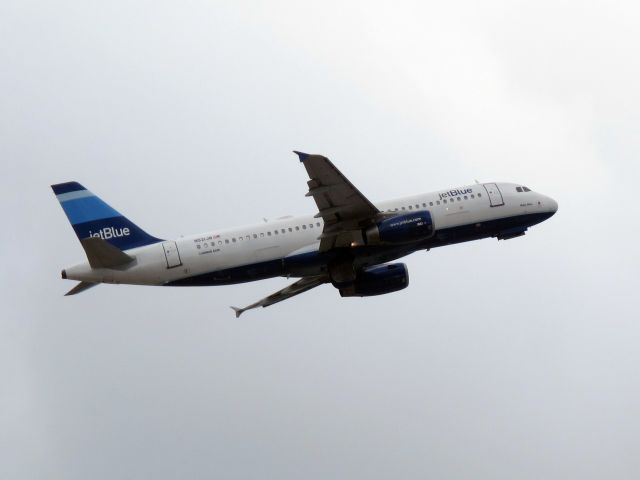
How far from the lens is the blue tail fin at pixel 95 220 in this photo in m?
58.3

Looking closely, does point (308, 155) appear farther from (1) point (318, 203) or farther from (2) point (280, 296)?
(2) point (280, 296)

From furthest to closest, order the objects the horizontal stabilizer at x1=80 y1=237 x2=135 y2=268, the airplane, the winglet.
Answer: the airplane → the horizontal stabilizer at x1=80 y1=237 x2=135 y2=268 → the winglet

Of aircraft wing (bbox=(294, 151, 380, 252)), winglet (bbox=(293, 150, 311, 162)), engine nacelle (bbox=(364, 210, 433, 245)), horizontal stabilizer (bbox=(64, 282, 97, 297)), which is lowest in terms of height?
horizontal stabilizer (bbox=(64, 282, 97, 297))

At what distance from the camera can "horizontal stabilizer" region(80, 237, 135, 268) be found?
55.3 meters

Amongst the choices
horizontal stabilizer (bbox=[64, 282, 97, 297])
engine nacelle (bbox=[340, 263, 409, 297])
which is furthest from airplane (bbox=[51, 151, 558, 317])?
engine nacelle (bbox=[340, 263, 409, 297])

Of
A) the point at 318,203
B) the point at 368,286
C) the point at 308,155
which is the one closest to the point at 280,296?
the point at 368,286

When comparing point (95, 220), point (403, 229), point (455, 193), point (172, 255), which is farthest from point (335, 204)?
point (95, 220)

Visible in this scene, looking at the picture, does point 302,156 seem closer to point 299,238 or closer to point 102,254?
point 299,238

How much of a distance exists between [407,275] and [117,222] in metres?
16.8

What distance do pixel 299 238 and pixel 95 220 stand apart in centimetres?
1061

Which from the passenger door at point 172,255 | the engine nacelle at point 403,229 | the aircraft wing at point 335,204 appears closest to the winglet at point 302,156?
the aircraft wing at point 335,204

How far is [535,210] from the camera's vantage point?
208 ft

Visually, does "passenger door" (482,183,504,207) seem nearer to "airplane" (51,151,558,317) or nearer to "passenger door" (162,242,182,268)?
"airplane" (51,151,558,317)

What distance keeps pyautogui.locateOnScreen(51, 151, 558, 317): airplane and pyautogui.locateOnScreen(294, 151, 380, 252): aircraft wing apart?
0.16 ft
